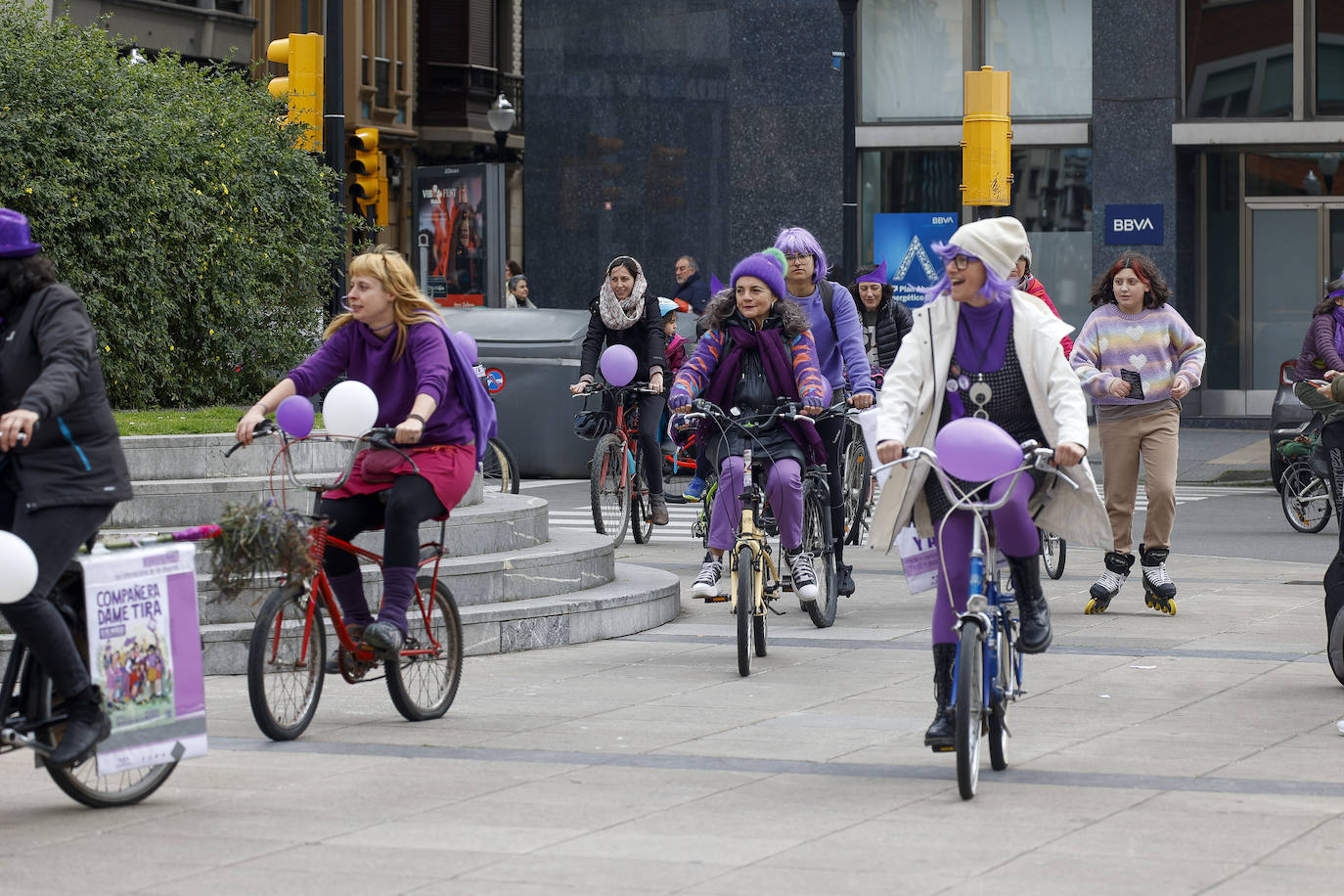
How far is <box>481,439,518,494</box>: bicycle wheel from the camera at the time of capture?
52.1ft

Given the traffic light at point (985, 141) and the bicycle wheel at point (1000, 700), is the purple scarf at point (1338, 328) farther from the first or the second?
the traffic light at point (985, 141)

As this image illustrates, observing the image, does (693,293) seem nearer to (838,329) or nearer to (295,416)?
(838,329)

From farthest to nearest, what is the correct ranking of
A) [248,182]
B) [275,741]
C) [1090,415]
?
[1090,415], [248,182], [275,741]

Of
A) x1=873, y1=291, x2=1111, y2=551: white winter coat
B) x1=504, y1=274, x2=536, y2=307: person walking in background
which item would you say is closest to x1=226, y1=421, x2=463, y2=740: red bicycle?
x1=873, y1=291, x2=1111, y2=551: white winter coat

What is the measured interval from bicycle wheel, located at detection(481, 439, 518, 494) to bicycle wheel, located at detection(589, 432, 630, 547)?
1.55 meters

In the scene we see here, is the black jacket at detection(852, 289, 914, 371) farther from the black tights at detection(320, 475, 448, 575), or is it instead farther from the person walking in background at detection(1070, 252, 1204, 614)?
the black tights at detection(320, 475, 448, 575)

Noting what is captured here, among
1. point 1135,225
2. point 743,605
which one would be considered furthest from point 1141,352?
point 1135,225

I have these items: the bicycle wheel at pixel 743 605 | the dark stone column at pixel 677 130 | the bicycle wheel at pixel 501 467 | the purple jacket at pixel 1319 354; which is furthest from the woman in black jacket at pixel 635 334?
the dark stone column at pixel 677 130

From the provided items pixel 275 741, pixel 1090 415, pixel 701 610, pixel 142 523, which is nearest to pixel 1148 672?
pixel 701 610

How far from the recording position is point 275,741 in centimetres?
739

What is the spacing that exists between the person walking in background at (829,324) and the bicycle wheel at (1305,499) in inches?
254

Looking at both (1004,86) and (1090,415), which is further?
(1090,415)

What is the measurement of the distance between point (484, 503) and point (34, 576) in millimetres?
5333

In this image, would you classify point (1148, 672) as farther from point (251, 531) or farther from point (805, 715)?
point (251, 531)
